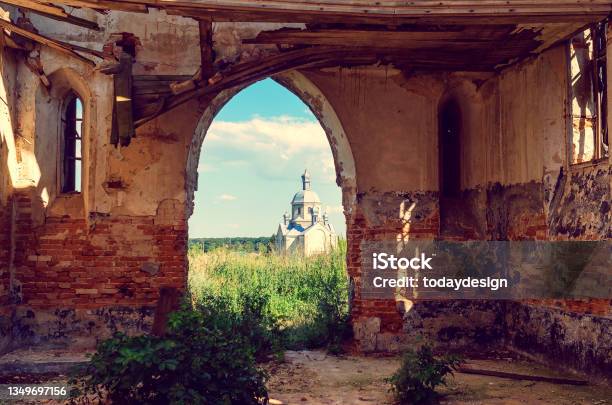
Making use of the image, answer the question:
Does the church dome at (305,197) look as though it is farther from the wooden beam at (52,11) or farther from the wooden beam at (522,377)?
the wooden beam at (522,377)

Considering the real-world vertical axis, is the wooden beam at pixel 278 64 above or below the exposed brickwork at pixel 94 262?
above

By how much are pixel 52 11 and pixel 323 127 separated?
3907mm

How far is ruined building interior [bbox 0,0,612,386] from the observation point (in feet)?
20.9

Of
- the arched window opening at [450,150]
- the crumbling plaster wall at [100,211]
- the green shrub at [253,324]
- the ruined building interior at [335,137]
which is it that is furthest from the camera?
the arched window opening at [450,150]

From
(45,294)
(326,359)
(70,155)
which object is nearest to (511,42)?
(326,359)

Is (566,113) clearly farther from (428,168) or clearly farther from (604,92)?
(428,168)

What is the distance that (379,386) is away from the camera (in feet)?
20.5

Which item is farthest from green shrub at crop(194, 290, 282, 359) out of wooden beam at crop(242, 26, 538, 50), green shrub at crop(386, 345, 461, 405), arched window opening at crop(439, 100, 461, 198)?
wooden beam at crop(242, 26, 538, 50)

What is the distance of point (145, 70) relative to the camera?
298 inches

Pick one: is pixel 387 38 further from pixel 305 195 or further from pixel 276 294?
pixel 305 195

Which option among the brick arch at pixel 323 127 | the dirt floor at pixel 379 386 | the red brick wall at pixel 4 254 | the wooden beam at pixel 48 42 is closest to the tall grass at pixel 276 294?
the dirt floor at pixel 379 386

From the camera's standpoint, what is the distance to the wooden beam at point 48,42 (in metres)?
6.70

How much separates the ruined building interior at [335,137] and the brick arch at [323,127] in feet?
0.11

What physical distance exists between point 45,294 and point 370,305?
4273 mm
